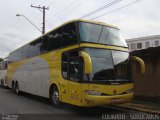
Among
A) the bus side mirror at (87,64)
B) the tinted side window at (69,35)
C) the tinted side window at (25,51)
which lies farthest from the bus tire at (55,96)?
the tinted side window at (25,51)

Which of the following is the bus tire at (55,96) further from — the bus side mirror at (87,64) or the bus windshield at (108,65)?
the bus side mirror at (87,64)

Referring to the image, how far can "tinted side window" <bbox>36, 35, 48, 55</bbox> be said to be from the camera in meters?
16.6

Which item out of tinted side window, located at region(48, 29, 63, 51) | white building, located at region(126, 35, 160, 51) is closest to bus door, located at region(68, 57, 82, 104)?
tinted side window, located at region(48, 29, 63, 51)

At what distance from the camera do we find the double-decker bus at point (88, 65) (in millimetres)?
11695

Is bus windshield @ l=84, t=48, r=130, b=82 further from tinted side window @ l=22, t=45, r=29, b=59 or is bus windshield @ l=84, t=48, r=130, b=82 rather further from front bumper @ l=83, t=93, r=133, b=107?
tinted side window @ l=22, t=45, r=29, b=59

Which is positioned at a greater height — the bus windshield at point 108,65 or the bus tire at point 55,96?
the bus windshield at point 108,65

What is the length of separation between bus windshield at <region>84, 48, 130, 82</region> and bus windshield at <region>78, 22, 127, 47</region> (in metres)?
0.47

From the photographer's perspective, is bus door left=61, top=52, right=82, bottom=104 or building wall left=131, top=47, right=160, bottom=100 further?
building wall left=131, top=47, right=160, bottom=100

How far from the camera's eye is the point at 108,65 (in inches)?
479

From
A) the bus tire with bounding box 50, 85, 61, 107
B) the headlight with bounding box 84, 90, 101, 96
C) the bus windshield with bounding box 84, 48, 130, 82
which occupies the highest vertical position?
the bus windshield with bounding box 84, 48, 130, 82

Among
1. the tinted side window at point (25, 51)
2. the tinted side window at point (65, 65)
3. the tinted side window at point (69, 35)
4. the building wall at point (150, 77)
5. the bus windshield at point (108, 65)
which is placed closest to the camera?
the bus windshield at point (108, 65)

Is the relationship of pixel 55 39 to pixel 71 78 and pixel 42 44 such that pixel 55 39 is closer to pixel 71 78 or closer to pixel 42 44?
pixel 42 44

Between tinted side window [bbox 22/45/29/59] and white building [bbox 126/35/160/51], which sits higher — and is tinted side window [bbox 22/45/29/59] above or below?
below

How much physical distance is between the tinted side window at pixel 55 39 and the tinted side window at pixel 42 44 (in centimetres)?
71
